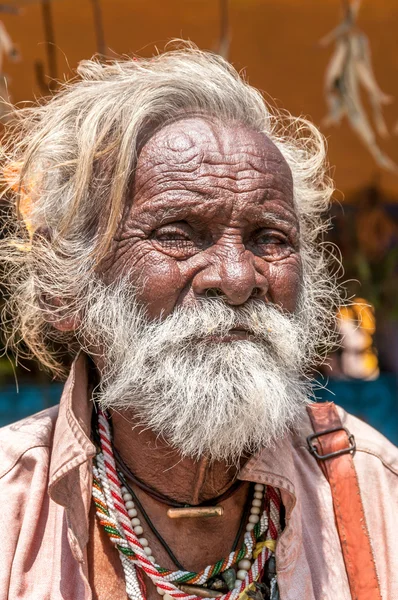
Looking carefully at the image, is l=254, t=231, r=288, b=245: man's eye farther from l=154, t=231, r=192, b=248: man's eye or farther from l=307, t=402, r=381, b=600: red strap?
l=307, t=402, r=381, b=600: red strap

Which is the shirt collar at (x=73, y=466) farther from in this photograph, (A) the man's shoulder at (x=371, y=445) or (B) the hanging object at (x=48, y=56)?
(B) the hanging object at (x=48, y=56)

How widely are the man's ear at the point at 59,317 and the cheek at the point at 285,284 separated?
21.3 inches

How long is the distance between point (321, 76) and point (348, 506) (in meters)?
2.77

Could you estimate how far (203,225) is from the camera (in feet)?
6.82

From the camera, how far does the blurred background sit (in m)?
3.82

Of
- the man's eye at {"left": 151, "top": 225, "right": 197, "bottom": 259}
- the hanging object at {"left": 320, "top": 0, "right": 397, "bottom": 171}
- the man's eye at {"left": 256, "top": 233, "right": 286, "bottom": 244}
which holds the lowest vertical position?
the man's eye at {"left": 256, "top": 233, "right": 286, "bottom": 244}

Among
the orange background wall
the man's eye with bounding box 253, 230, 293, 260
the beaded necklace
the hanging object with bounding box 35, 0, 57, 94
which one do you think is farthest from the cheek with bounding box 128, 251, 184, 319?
the orange background wall

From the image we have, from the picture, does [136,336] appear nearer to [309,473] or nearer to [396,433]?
[309,473]

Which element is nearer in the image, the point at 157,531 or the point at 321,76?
the point at 157,531

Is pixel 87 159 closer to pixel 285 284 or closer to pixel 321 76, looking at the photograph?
pixel 285 284

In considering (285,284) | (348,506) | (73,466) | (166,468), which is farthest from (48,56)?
(348,506)

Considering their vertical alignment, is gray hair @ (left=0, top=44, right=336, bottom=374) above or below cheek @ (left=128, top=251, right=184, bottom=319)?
above

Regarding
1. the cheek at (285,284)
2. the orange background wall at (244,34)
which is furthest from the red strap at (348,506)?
the orange background wall at (244,34)

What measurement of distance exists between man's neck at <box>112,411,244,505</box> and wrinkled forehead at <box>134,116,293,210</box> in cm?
64
